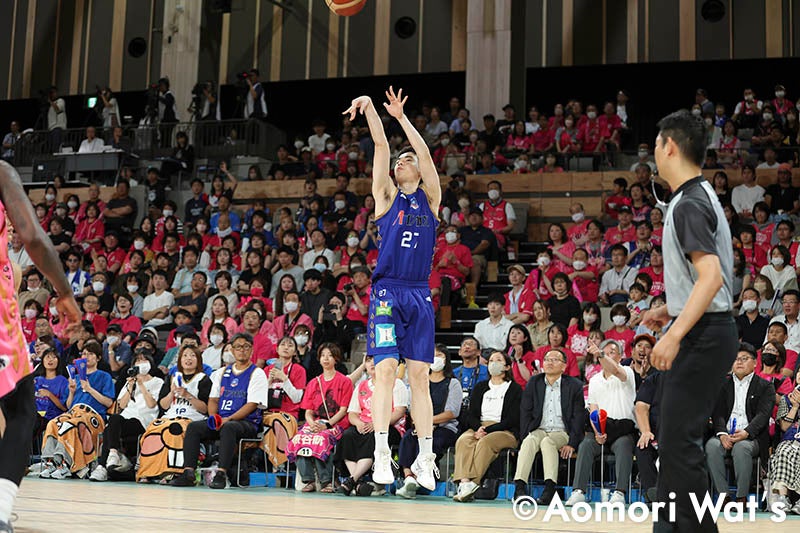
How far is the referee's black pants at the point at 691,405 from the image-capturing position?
11.9 feet

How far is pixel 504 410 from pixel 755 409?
227 cm

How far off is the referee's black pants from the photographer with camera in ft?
24.0

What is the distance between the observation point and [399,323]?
19.5 feet

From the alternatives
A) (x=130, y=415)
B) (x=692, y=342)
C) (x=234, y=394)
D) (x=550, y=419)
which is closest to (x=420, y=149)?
(x=692, y=342)

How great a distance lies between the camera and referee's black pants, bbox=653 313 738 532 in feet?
11.9

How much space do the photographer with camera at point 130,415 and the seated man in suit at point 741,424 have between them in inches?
227

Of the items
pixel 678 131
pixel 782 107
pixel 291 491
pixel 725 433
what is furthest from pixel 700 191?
pixel 782 107

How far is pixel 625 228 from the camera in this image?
1272cm

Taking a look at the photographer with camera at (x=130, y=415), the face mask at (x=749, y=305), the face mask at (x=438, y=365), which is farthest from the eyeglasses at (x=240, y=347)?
the face mask at (x=749, y=305)

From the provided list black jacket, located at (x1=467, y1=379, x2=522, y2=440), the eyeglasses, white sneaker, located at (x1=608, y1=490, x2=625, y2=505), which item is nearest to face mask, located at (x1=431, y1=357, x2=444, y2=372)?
black jacket, located at (x1=467, y1=379, x2=522, y2=440)

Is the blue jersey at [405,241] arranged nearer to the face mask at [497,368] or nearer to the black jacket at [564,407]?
the black jacket at [564,407]

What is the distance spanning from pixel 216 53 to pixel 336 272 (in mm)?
9417

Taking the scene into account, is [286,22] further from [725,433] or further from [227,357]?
[725,433]

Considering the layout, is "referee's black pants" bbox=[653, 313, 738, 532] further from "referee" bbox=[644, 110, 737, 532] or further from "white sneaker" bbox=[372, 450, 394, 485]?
"white sneaker" bbox=[372, 450, 394, 485]
